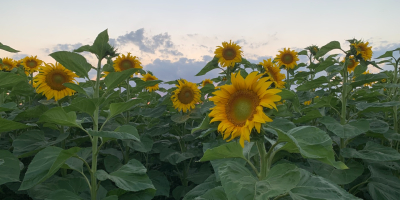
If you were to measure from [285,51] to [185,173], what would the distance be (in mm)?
3067

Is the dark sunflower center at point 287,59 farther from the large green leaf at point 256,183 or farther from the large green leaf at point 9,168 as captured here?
the large green leaf at point 9,168

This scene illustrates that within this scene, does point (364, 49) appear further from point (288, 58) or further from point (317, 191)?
point (317, 191)

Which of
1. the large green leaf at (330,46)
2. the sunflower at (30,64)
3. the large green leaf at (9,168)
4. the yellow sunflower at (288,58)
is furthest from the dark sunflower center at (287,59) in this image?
the sunflower at (30,64)

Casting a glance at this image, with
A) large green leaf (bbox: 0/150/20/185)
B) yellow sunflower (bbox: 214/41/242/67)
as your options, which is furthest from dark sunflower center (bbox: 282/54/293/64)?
large green leaf (bbox: 0/150/20/185)

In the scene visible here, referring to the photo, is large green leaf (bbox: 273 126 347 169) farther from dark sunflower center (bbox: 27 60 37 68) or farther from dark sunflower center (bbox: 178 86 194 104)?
dark sunflower center (bbox: 27 60 37 68)

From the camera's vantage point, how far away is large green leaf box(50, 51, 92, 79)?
2009 millimetres

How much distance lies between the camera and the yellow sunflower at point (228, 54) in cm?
414

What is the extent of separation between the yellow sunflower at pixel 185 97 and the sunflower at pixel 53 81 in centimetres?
117

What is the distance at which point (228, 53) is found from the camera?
13.9 feet

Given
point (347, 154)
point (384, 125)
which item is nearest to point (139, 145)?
Result: point (347, 154)

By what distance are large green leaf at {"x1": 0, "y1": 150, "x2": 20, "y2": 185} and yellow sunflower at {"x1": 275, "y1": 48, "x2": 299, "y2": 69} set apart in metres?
4.24

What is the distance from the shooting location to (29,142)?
8.24ft

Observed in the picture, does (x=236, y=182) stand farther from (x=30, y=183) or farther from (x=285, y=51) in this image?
(x=285, y=51)

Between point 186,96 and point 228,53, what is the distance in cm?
118
